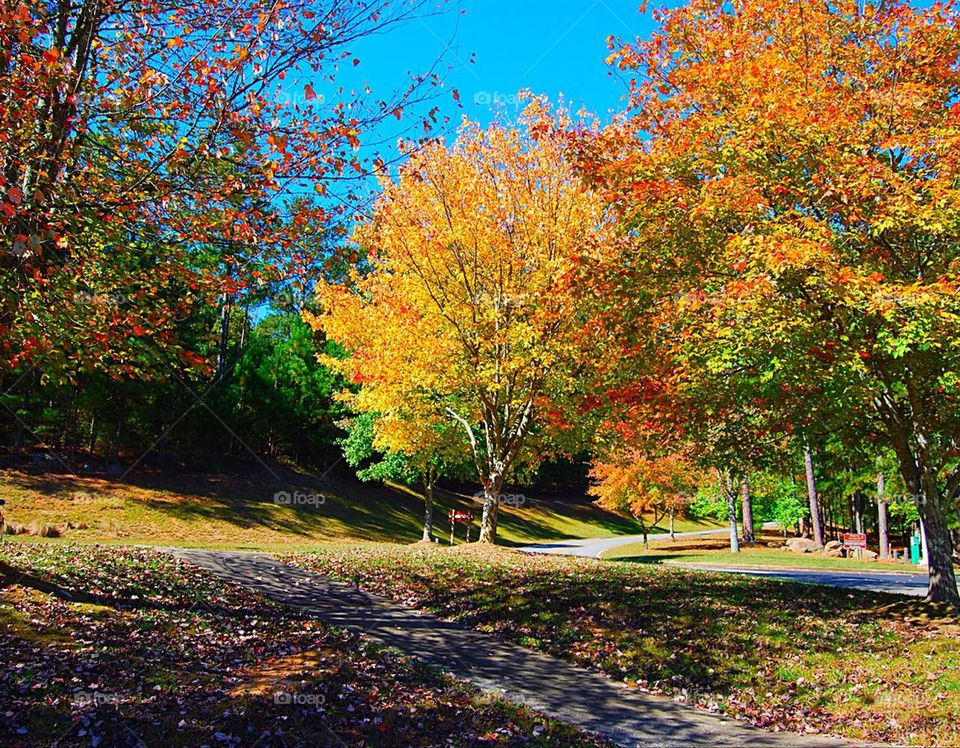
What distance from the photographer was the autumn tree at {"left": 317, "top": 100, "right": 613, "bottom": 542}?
50.1ft

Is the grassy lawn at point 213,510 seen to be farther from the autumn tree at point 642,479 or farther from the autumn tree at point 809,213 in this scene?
the autumn tree at point 809,213

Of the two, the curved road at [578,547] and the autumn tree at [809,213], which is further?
the curved road at [578,547]

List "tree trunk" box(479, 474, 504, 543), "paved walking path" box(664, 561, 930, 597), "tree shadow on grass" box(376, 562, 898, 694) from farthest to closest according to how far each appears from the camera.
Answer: "tree trunk" box(479, 474, 504, 543) < "paved walking path" box(664, 561, 930, 597) < "tree shadow on grass" box(376, 562, 898, 694)

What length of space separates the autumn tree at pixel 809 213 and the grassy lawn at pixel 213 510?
15.0 m

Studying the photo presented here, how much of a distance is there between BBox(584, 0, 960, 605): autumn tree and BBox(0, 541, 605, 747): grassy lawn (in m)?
5.78

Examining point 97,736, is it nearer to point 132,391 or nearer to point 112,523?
point 112,523

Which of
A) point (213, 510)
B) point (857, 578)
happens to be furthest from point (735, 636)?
point (213, 510)

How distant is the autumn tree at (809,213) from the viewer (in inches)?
334

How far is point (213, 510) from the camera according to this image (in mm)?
28906

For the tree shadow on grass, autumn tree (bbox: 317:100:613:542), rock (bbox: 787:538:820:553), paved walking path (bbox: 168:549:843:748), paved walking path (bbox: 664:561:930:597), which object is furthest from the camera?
rock (bbox: 787:538:820:553)

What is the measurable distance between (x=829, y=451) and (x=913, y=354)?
14.8 feet

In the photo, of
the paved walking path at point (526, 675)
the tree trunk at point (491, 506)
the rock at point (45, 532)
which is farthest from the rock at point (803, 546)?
the rock at point (45, 532)

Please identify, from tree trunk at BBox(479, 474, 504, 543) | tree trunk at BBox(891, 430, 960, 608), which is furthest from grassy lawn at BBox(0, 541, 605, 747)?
tree trunk at BBox(479, 474, 504, 543)

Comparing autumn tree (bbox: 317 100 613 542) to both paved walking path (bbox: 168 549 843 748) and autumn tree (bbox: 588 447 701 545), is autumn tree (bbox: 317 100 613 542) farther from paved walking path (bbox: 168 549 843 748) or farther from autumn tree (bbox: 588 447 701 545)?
autumn tree (bbox: 588 447 701 545)
